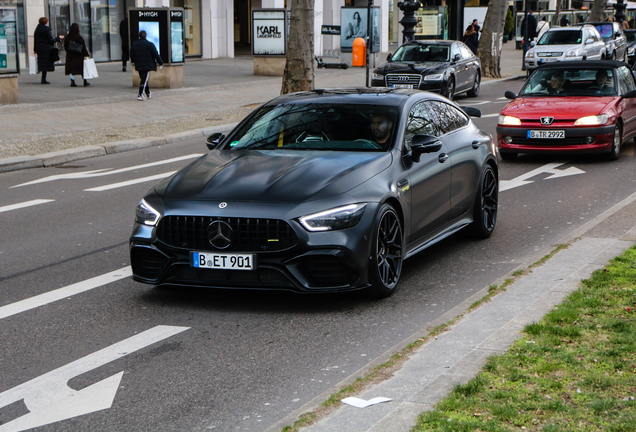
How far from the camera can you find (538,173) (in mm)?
13336

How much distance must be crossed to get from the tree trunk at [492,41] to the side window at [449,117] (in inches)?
1052

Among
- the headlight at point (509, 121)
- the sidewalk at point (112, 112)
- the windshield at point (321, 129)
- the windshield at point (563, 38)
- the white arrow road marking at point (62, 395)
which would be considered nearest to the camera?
the white arrow road marking at point (62, 395)

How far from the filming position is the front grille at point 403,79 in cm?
2423

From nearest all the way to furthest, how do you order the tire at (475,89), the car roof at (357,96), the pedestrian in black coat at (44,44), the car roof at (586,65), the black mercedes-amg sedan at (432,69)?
the car roof at (357,96) → the car roof at (586,65) → the black mercedes-amg sedan at (432,69) → the pedestrian in black coat at (44,44) → the tire at (475,89)

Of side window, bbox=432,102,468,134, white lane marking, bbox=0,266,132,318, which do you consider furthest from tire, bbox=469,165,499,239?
white lane marking, bbox=0,266,132,318

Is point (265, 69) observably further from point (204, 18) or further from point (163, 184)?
point (163, 184)

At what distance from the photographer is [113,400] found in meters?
4.89

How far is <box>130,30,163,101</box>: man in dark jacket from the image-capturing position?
23188mm

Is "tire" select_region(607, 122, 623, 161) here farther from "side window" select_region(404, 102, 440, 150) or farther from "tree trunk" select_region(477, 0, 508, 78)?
"tree trunk" select_region(477, 0, 508, 78)

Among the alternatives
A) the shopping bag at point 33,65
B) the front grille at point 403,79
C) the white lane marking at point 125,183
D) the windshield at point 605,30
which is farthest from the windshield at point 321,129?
the windshield at point 605,30

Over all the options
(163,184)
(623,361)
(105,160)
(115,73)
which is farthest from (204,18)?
(623,361)

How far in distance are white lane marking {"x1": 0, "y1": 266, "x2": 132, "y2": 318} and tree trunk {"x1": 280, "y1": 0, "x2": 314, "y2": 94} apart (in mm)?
15870

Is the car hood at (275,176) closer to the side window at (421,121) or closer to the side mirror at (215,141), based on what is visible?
the side window at (421,121)

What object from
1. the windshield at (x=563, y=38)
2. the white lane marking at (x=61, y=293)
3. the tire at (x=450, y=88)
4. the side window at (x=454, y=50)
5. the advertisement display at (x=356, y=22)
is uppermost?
the advertisement display at (x=356, y=22)
